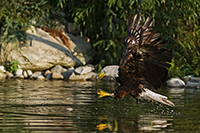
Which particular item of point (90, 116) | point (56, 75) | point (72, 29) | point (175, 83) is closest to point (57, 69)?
point (56, 75)

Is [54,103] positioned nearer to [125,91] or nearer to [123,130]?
[125,91]

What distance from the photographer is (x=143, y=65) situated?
22.1ft

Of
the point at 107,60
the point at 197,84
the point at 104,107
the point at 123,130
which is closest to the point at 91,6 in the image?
the point at 107,60

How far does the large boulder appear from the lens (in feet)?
54.0

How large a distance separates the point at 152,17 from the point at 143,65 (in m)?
9.81

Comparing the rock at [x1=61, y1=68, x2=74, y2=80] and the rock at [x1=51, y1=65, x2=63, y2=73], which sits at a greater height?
the rock at [x1=51, y1=65, x2=63, y2=73]

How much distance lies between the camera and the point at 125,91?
289 inches

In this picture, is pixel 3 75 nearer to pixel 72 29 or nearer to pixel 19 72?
pixel 19 72

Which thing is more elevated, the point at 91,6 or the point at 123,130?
Result: the point at 91,6

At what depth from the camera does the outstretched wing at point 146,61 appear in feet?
21.2

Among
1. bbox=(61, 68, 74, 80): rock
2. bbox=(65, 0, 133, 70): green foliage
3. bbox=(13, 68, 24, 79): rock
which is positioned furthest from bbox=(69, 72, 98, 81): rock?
bbox=(13, 68, 24, 79): rock

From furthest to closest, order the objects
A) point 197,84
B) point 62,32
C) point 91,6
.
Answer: point 62,32
point 91,6
point 197,84

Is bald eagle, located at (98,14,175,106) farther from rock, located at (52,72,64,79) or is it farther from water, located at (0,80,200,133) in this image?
rock, located at (52,72,64,79)

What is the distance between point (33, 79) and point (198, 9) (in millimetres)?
8160
